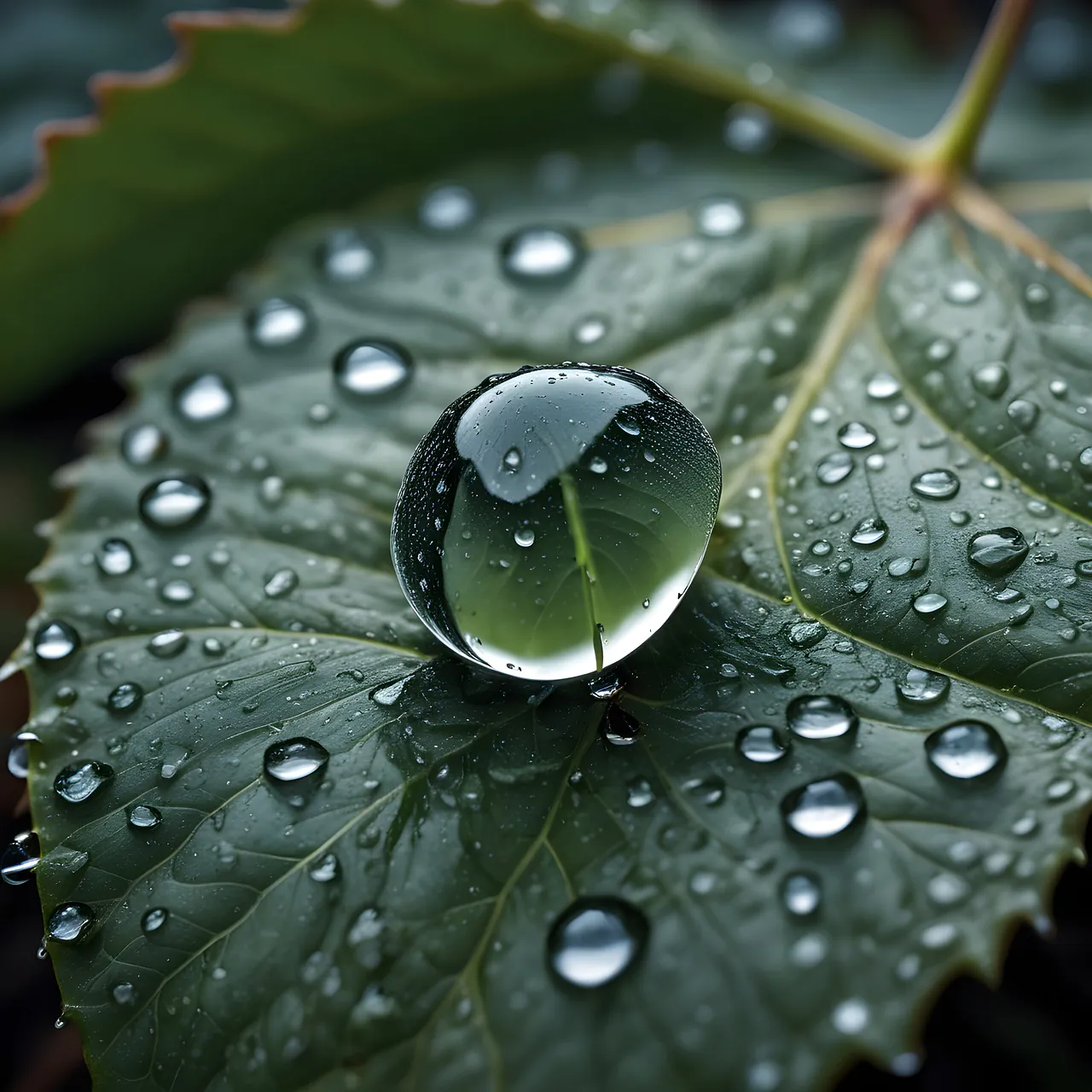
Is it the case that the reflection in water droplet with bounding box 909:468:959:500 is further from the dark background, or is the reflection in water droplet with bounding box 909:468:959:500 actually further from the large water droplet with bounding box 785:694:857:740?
the dark background

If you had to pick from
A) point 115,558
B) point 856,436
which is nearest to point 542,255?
point 856,436

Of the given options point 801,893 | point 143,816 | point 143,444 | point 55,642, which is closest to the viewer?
point 801,893

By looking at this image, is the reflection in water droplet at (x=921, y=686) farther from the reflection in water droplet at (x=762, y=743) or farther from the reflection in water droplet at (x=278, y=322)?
the reflection in water droplet at (x=278, y=322)

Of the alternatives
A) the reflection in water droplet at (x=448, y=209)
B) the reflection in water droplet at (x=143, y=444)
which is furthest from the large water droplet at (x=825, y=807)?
the reflection in water droplet at (x=448, y=209)

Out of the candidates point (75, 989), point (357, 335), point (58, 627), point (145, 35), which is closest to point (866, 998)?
point (75, 989)

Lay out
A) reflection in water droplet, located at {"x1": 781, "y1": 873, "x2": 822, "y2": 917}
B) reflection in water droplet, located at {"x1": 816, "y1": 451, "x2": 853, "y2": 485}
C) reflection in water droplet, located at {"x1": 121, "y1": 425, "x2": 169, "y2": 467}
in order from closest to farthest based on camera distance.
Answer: reflection in water droplet, located at {"x1": 781, "y1": 873, "x2": 822, "y2": 917}, reflection in water droplet, located at {"x1": 816, "y1": 451, "x2": 853, "y2": 485}, reflection in water droplet, located at {"x1": 121, "y1": 425, "x2": 169, "y2": 467}

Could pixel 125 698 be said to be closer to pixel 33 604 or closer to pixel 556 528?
pixel 556 528

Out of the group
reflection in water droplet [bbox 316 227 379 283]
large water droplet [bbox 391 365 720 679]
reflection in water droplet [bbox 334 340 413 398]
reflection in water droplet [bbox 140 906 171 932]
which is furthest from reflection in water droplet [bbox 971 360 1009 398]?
reflection in water droplet [bbox 140 906 171 932]
